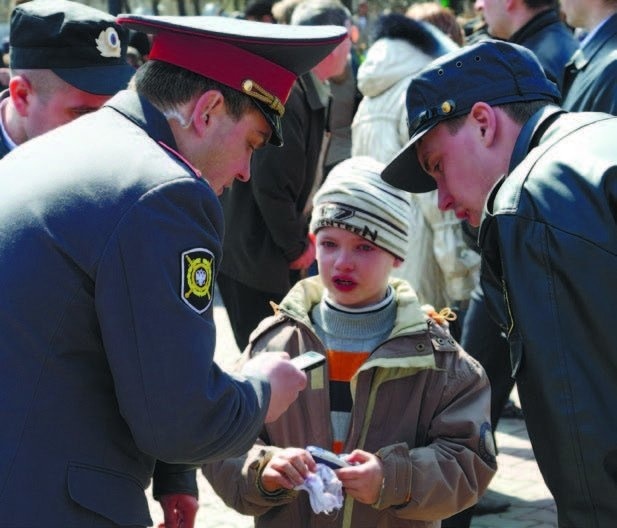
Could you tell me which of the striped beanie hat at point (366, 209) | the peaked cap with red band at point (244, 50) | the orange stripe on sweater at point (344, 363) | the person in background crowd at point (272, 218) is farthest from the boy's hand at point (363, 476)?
the person in background crowd at point (272, 218)

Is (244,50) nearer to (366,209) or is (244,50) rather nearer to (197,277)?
(197,277)

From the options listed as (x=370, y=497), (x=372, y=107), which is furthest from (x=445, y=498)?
(x=372, y=107)

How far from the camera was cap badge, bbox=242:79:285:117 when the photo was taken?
2.42 m

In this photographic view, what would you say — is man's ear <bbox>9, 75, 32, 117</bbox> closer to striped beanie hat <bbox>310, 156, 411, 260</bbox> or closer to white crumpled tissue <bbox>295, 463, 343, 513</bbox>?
striped beanie hat <bbox>310, 156, 411, 260</bbox>

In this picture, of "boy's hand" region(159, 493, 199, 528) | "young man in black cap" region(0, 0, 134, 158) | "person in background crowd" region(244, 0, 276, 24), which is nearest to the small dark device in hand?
"boy's hand" region(159, 493, 199, 528)

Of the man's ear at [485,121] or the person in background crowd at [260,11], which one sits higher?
the man's ear at [485,121]

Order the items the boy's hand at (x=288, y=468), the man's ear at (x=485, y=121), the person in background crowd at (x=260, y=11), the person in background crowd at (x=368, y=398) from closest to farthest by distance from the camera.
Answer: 1. the man's ear at (x=485, y=121)
2. the boy's hand at (x=288, y=468)
3. the person in background crowd at (x=368, y=398)
4. the person in background crowd at (x=260, y=11)

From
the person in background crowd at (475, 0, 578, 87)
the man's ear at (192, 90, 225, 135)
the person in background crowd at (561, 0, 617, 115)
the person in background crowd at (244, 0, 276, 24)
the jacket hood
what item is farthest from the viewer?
the person in background crowd at (244, 0, 276, 24)

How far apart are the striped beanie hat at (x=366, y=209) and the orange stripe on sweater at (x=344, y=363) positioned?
1.22 ft

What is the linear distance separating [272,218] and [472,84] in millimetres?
2823

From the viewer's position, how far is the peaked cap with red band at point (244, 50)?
2381 mm

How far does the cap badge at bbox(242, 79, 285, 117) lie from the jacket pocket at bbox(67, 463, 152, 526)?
2.80 feet

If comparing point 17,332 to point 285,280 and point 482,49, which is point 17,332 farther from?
point 285,280

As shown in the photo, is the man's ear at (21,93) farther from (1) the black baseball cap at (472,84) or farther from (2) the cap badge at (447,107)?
(2) the cap badge at (447,107)
